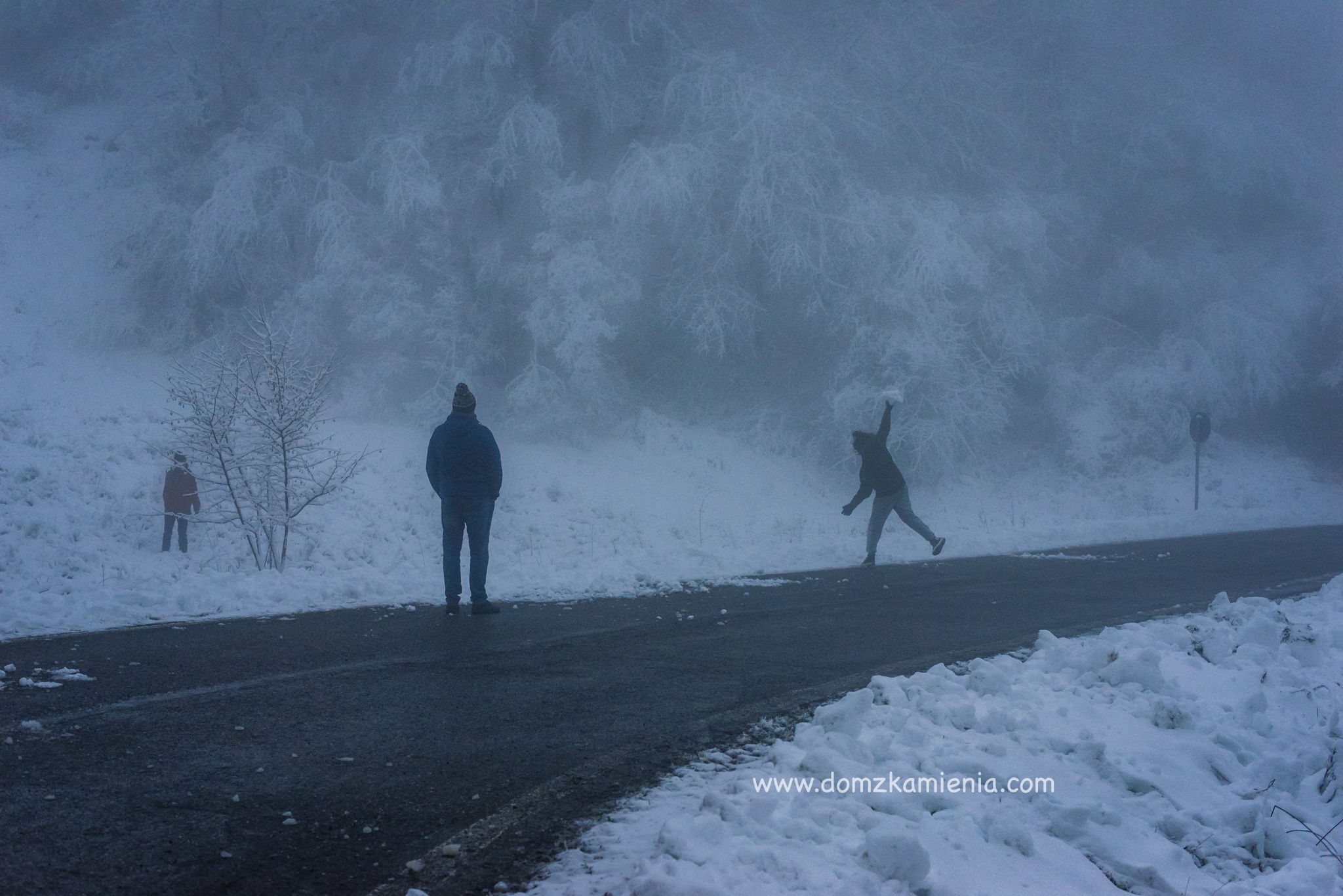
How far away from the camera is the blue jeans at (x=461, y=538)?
8.51m

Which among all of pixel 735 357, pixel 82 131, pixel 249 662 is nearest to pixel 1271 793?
pixel 249 662

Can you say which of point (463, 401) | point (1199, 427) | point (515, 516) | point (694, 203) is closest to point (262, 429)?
point (463, 401)

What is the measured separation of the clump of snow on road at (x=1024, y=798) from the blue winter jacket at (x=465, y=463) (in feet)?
16.0

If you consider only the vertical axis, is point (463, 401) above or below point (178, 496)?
above

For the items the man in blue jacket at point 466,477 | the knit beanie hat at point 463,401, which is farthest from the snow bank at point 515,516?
the knit beanie hat at point 463,401

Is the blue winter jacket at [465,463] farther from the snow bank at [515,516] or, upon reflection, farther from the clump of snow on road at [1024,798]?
the clump of snow on road at [1024,798]

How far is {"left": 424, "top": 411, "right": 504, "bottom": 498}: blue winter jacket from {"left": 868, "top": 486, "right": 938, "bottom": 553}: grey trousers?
6.37 metres

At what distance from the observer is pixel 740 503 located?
22.1 metres

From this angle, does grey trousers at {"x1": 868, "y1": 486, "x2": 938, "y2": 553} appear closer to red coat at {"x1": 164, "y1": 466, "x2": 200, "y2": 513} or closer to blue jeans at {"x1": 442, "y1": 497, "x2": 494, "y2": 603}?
blue jeans at {"x1": 442, "y1": 497, "x2": 494, "y2": 603}

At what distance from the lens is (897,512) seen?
13758 millimetres

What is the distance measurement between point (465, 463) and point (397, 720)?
4.24 metres

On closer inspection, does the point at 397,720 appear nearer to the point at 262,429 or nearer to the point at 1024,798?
the point at 1024,798

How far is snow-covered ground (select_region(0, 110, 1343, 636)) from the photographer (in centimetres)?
970

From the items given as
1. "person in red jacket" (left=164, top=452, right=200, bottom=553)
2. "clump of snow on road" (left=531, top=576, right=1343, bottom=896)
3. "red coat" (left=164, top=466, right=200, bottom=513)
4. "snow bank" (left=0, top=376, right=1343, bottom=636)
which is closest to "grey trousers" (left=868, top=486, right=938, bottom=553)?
"snow bank" (left=0, top=376, right=1343, bottom=636)
